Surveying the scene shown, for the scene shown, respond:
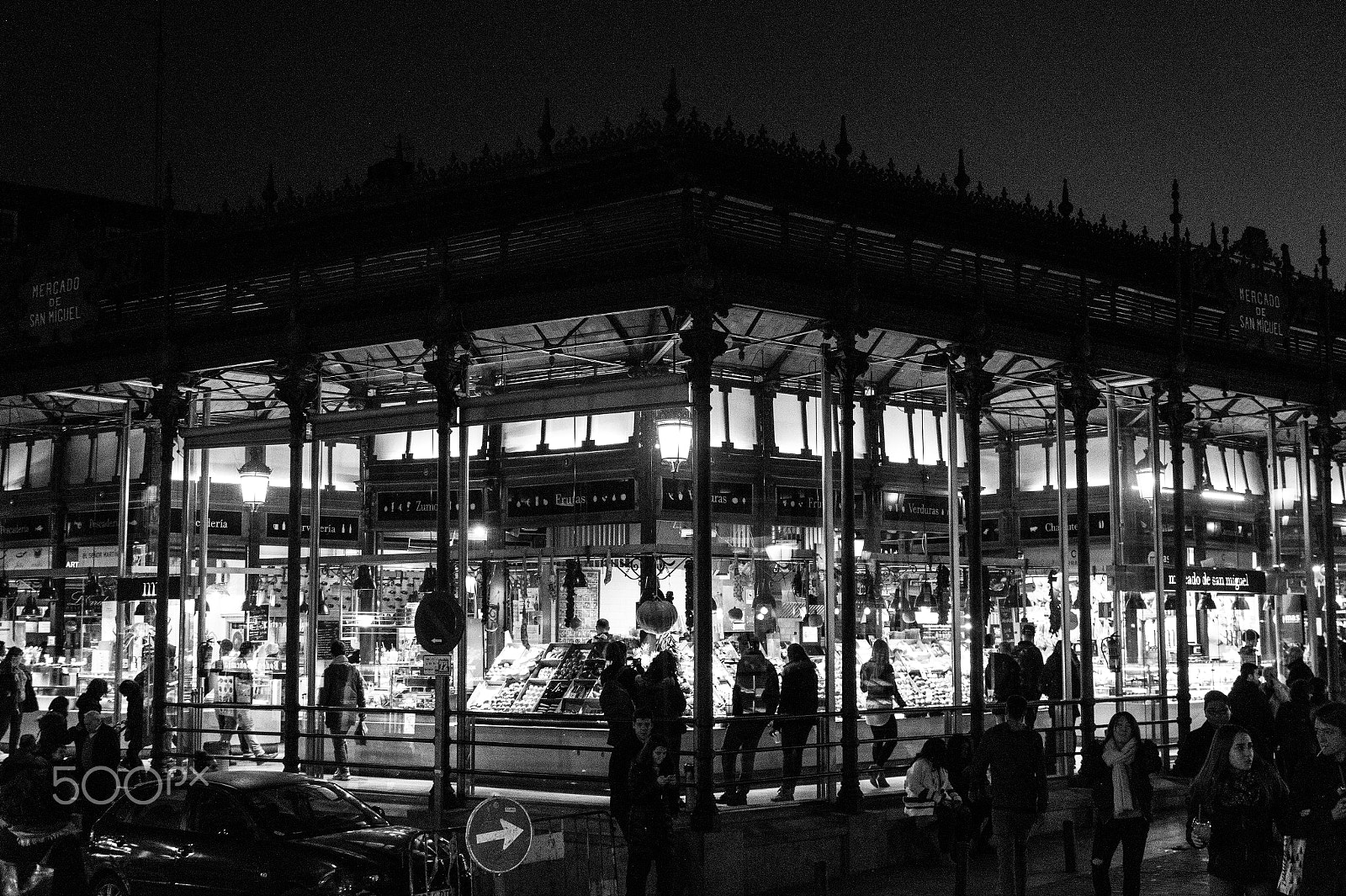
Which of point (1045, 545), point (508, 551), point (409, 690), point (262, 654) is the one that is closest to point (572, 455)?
point (508, 551)

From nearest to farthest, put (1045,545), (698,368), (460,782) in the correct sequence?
(698,368) < (460,782) < (1045,545)

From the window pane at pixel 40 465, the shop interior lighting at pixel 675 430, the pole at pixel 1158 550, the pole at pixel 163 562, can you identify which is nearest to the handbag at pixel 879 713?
the pole at pixel 1158 550

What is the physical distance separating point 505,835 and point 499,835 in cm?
5

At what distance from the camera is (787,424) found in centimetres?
2598

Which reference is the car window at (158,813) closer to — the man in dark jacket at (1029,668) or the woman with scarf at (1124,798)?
the woman with scarf at (1124,798)

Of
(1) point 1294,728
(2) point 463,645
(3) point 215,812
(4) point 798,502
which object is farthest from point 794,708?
(4) point 798,502

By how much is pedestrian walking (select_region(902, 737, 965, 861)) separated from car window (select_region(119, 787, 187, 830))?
7.45m

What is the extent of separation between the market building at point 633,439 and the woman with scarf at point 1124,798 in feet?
10.9

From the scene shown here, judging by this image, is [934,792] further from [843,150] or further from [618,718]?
[843,150]

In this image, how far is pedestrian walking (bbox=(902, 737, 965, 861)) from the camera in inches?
599

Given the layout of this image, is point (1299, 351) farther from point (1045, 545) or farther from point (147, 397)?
point (147, 397)

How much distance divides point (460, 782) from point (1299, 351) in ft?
52.2

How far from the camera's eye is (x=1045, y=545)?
3136cm

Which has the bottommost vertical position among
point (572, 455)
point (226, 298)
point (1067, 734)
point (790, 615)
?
point (1067, 734)
